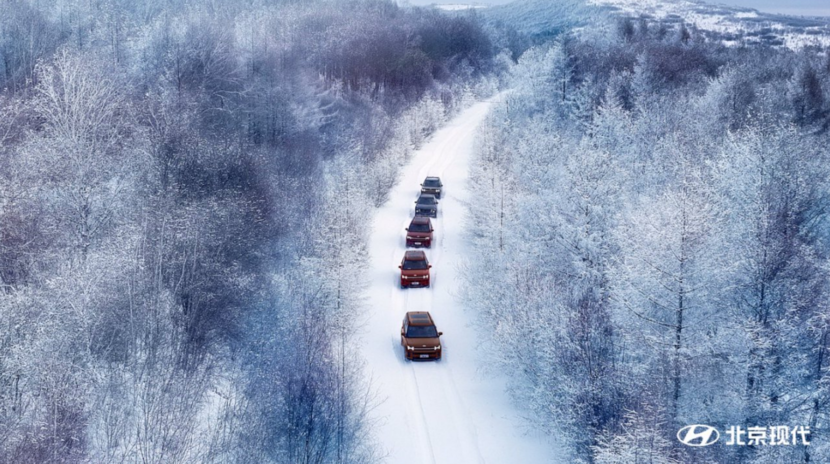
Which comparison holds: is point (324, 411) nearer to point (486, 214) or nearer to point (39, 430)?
point (39, 430)

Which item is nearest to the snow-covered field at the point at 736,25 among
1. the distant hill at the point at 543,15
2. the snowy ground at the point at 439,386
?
the distant hill at the point at 543,15

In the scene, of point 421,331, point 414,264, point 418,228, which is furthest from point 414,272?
point 421,331

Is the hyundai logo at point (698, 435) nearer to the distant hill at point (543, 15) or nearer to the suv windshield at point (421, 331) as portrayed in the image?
the suv windshield at point (421, 331)

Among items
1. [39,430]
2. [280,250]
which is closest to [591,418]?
[39,430]

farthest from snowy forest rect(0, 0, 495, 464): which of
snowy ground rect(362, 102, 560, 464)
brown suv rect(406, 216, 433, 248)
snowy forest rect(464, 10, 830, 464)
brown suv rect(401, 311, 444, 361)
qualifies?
snowy forest rect(464, 10, 830, 464)

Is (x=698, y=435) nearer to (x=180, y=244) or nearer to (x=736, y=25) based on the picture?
(x=180, y=244)

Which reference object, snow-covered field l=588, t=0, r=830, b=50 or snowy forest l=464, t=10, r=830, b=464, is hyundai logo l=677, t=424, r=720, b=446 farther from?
snow-covered field l=588, t=0, r=830, b=50
